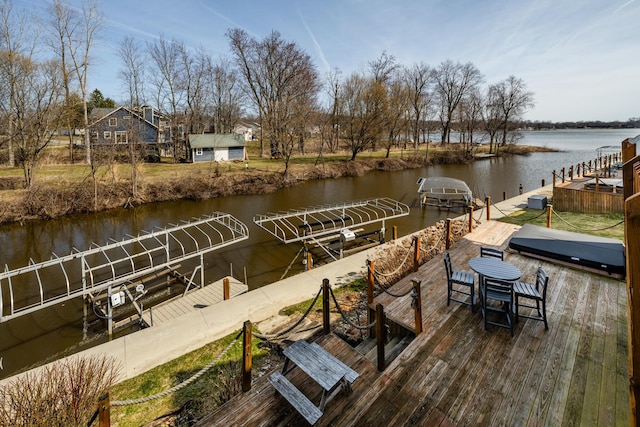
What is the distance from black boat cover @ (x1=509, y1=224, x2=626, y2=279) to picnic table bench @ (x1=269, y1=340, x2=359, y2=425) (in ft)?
23.4

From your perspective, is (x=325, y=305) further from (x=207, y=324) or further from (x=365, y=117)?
(x=365, y=117)

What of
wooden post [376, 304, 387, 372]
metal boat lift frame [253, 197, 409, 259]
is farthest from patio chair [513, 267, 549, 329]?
metal boat lift frame [253, 197, 409, 259]

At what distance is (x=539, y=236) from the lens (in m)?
8.89

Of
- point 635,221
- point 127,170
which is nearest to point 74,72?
point 127,170

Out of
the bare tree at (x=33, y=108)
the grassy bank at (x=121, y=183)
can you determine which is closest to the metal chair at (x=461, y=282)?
the grassy bank at (x=121, y=183)

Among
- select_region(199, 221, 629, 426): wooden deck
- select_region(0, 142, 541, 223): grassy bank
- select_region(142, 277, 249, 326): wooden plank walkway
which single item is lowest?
select_region(142, 277, 249, 326): wooden plank walkway

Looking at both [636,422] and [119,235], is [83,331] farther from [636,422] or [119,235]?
[636,422]

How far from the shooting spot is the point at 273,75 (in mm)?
40312

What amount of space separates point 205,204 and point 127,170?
25.4ft

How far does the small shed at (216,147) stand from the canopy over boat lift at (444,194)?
2499 centimetres

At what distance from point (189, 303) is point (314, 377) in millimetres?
6751

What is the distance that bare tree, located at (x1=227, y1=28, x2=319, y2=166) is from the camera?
38.7 metres

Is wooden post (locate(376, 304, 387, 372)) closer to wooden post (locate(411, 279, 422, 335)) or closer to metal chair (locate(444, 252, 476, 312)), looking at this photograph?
wooden post (locate(411, 279, 422, 335))

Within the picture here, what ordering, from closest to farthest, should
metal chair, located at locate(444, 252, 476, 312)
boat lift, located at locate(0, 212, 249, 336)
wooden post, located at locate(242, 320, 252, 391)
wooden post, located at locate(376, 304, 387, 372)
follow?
wooden post, located at locate(242, 320, 252, 391)
wooden post, located at locate(376, 304, 387, 372)
metal chair, located at locate(444, 252, 476, 312)
boat lift, located at locate(0, 212, 249, 336)
